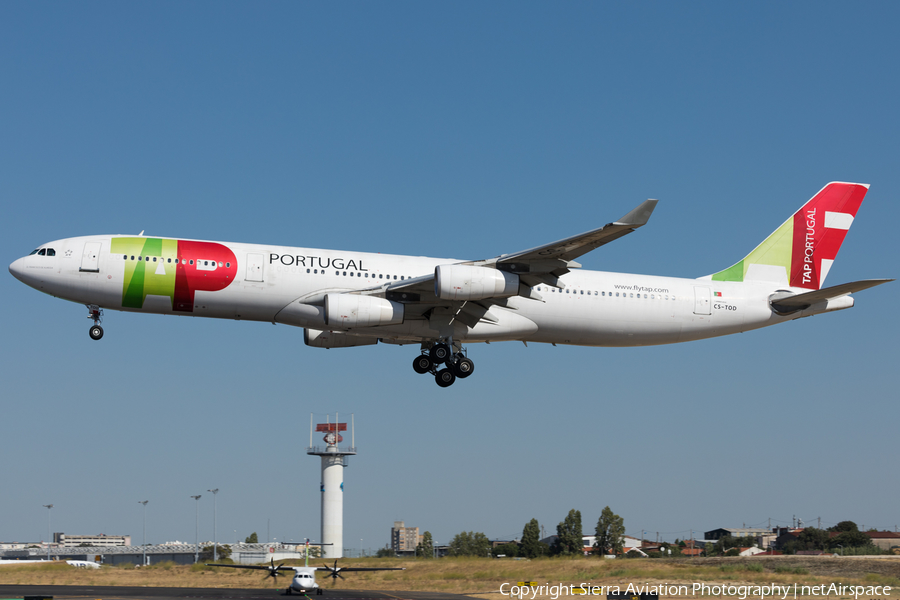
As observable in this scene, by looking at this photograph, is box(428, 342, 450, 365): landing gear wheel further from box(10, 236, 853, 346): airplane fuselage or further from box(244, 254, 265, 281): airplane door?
box(244, 254, 265, 281): airplane door

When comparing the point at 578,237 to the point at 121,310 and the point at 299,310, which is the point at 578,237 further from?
the point at 121,310

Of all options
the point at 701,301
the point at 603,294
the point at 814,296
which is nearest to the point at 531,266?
the point at 603,294

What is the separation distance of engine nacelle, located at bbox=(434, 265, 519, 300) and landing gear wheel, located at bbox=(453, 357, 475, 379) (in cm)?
464

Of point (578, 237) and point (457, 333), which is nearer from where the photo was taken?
point (578, 237)

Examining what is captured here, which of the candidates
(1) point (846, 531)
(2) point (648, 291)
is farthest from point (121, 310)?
(1) point (846, 531)

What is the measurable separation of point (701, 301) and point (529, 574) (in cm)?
2144

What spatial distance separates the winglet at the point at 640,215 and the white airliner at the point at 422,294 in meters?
0.04

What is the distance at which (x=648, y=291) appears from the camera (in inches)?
1465

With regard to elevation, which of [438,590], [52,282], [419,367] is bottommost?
[438,590]

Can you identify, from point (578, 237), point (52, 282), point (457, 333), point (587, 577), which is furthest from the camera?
point (587, 577)

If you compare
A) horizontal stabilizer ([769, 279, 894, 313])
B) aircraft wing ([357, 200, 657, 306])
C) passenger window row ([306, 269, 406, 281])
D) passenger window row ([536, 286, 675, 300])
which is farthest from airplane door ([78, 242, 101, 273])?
horizontal stabilizer ([769, 279, 894, 313])

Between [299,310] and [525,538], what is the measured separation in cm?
5206

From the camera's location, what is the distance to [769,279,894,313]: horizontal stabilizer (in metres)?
34.3

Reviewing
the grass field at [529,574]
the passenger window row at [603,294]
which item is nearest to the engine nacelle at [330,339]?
the passenger window row at [603,294]
